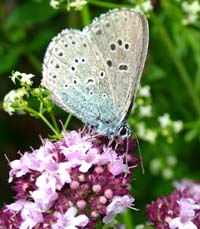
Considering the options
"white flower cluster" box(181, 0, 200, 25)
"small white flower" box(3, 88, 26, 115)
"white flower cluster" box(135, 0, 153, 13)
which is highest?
"white flower cluster" box(135, 0, 153, 13)

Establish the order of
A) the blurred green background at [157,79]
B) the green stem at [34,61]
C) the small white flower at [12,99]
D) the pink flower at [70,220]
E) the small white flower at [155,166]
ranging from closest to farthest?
1. the pink flower at [70,220]
2. the small white flower at [12,99]
3. the blurred green background at [157,79]
4. the green stem at [34,61]
5. the small white flower at [155,166]

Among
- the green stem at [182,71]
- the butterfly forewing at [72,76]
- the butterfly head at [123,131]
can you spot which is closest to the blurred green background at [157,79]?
the green stem at [182,71]

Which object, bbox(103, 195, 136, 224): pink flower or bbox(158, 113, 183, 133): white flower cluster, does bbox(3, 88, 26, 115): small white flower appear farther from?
bbox(158, 113, 183, 133): white flower cluster

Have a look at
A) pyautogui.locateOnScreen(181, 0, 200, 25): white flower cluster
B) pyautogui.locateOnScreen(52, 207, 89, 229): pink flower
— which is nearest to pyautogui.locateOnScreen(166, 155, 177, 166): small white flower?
pyautogui.locateOnScreen(181, 0, 200, 25): white flower cluster

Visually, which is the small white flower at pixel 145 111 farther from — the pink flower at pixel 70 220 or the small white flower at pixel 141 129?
the pink flower at pixel 70 220

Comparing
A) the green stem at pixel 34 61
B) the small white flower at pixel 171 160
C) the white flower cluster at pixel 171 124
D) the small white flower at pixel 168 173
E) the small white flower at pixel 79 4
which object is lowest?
the small white flower at pixel 168 173

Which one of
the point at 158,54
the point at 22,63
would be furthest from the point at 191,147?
the point at 22,63
